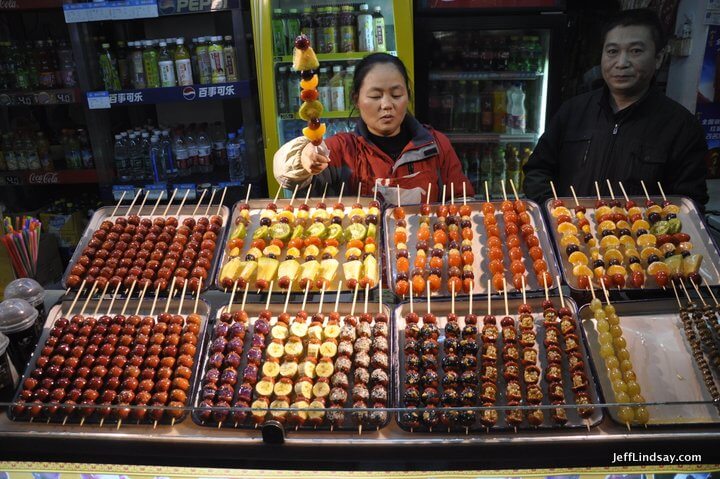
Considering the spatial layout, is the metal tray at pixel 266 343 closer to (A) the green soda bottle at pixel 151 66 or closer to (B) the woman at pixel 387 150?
(B) the woman at pixel 387 150

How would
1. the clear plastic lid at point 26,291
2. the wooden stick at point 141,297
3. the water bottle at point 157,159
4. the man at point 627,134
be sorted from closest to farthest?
the clear plastic lid at point 26,291 < the wooden stick at point 141,297 < the man at point 627,134 < the water bottle at point 157,159

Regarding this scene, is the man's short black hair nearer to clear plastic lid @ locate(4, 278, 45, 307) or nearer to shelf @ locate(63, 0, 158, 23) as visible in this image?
clear plastic lid @ locate(4, 278, 45, 307)

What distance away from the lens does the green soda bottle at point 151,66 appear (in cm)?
496

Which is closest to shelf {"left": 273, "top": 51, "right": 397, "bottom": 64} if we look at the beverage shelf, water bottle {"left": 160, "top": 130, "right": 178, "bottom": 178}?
the beverage shelf

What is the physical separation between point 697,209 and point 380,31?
323 centimetres

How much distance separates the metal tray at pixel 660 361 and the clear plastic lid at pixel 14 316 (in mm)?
2007

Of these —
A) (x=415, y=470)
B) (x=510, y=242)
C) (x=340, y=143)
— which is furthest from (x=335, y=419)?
(x=340, y=143)

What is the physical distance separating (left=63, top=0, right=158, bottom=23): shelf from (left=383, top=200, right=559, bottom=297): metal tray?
3.43m

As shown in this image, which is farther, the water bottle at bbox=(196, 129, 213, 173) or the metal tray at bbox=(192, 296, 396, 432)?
the water bottle at bbox=(196, 129, 213, 173)

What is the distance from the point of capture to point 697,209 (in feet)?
7.92

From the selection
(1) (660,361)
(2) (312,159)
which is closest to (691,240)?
(1) (660,361)

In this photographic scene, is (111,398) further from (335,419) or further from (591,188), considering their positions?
(591,188)

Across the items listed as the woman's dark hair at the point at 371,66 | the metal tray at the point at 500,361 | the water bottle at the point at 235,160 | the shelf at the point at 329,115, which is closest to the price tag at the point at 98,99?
the water bottle at the point at 235,160

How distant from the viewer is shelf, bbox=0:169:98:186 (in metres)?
5.34
